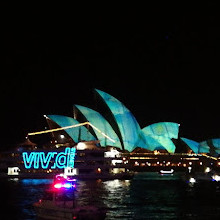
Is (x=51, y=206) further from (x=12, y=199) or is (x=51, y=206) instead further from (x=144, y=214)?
(x=12, y=199)

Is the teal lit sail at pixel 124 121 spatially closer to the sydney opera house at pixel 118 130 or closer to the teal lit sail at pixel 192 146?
the sydney opera house at pixel 118 130

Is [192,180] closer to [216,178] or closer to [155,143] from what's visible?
[216,178]

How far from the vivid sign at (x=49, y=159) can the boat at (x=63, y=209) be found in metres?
38.0

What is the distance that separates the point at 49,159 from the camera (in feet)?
217

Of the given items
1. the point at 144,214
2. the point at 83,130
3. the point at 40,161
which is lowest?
the point at 144,214

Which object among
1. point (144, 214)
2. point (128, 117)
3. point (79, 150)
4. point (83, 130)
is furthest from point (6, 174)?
point (144, 214)

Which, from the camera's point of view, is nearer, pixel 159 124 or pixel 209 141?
pixel 159 124

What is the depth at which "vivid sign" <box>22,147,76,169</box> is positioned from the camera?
64.4 m

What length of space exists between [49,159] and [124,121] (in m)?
16.9

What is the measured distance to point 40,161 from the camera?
66438mm

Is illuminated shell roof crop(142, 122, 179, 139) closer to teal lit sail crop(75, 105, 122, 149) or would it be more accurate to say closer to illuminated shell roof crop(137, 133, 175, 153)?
illuminated shell roof crop(137, 133, 175, 153)

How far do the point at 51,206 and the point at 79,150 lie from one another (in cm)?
4230

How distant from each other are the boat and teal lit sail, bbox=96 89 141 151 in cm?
5195

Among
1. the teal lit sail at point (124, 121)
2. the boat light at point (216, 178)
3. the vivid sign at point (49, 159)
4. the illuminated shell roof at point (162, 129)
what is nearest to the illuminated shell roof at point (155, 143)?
the illuminated shell roof at point (162, 129)
